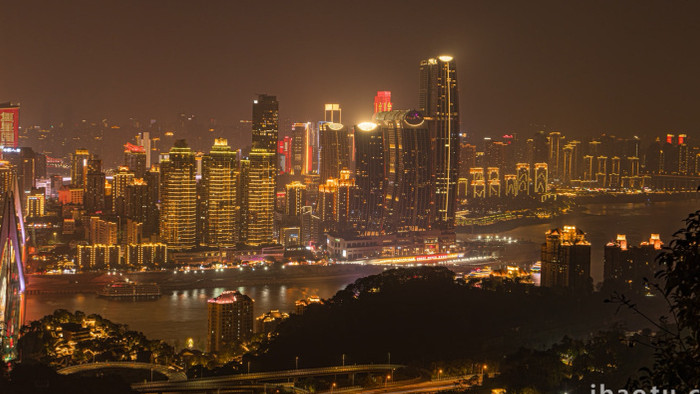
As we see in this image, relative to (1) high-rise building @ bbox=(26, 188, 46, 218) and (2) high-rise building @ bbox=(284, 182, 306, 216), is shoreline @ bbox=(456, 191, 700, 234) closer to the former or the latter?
(2) high-rise building @ bbox=(284, 182, 306, 216)

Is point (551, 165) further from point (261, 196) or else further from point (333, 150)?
point (261, 196)

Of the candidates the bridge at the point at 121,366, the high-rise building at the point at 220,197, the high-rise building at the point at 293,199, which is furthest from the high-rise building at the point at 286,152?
the bridge at the point at 121,366

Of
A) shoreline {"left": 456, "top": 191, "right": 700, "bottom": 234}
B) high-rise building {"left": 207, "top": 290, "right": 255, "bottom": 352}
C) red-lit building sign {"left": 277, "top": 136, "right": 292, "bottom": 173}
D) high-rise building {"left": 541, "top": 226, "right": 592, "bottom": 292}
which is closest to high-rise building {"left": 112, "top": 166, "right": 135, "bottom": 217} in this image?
shoreline {"left": 456, "top": 191, "right": 700, "bottom": 234}

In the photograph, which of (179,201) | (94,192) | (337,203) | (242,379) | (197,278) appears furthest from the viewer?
(94,192)

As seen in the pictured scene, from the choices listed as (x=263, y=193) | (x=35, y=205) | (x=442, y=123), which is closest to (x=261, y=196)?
(x=263, y=193)

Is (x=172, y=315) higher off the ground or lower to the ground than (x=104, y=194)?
lower

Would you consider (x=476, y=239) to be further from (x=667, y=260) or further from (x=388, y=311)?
(x=667, y=260)

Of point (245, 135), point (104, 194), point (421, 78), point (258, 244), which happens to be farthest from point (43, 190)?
point (421, 78)

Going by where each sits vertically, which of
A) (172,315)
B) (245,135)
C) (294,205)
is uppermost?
(245,135)
